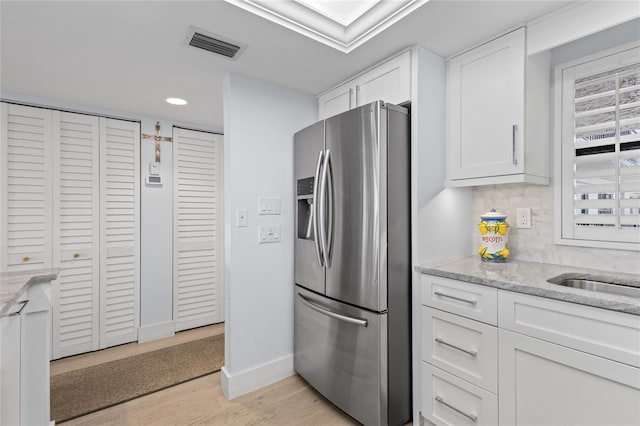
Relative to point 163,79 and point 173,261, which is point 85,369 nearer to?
point 173,261

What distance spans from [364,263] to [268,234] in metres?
0.87

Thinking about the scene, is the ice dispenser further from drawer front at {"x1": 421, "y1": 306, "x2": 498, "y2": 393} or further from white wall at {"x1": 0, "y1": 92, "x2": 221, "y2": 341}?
white wall at {"x1": 0, "y1": 92, "x2": 221, "y2": 341}

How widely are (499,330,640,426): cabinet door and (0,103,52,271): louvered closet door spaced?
3.51 metres

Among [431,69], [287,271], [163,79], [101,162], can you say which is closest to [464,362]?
[287,271]

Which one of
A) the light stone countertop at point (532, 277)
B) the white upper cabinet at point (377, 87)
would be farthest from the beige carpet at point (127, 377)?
the white upper cabinet at point (377, 87)

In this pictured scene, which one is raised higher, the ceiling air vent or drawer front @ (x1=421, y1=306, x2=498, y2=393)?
the ceiling air vent

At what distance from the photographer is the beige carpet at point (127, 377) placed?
85.2 inches

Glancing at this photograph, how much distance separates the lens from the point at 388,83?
199cm

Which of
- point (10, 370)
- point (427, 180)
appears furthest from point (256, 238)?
point (10, 370)

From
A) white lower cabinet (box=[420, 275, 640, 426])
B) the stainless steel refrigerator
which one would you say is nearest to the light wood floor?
the stainless steel refrigerator

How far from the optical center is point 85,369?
8.61 feet

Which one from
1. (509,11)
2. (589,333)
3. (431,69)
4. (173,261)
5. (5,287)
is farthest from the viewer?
(173,261)

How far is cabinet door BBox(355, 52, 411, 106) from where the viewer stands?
188cm

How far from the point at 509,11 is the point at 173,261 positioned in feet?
11.3
